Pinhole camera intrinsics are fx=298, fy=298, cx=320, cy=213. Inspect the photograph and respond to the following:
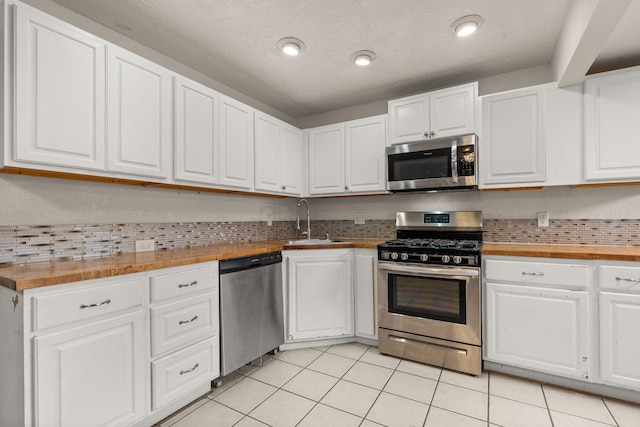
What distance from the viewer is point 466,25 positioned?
6.38 ft

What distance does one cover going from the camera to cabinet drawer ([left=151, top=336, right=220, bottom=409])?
1.66 meters

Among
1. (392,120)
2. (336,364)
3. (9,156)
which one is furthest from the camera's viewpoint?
(392,120)

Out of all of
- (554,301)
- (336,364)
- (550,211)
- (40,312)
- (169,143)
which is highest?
(169,143)

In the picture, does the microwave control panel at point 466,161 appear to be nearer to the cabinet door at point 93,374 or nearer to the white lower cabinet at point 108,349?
the white lower cabinet at point 108,349

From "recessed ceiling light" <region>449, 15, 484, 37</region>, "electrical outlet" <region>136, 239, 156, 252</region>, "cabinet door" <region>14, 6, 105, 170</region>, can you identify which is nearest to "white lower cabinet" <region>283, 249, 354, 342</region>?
"electrical outlet" <region>136, 239, 156, 252</region>

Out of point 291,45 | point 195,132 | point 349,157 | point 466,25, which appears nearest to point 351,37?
point 291,45

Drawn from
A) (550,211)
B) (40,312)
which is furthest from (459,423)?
(40,312)

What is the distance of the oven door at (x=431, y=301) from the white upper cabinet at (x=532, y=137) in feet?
2.82

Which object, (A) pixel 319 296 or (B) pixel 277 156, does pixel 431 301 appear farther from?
(B) pixel 277 156

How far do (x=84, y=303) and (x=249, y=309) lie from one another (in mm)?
1092

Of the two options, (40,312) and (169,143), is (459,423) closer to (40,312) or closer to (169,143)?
(40,312)

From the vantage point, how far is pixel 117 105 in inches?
68.4

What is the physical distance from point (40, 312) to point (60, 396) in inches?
15.2

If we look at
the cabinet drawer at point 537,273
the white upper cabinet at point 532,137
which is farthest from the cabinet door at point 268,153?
the cabinet drawer at point 537,273
